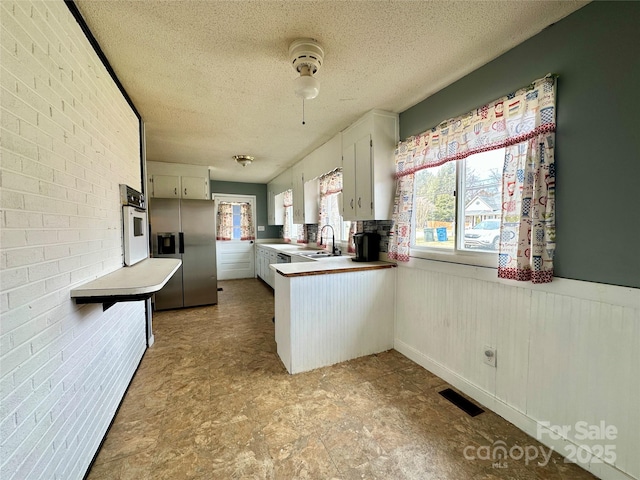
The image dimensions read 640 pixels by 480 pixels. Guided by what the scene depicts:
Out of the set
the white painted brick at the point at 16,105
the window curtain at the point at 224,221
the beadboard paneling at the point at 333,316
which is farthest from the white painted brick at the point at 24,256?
the window curtain at the point at 224,221

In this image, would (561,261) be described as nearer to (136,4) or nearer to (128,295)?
(128,295)

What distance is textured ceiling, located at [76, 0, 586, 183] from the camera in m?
1.38

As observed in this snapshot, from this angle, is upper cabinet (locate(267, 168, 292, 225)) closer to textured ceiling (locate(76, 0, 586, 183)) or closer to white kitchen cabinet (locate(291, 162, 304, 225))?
white kitchen cabinet (locate(291, 162, 304, 225))

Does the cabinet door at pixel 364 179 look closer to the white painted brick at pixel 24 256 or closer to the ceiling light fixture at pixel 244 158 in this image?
the ceiling light fixture at pixel 244 158

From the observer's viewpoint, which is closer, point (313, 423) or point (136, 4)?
point (136, 4)

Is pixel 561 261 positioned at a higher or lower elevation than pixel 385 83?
lower

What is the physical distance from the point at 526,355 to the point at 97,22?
124 inches

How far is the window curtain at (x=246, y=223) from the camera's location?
6.45 metres

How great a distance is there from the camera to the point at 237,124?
293cm

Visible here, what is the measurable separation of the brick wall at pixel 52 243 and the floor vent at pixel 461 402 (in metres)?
2.22

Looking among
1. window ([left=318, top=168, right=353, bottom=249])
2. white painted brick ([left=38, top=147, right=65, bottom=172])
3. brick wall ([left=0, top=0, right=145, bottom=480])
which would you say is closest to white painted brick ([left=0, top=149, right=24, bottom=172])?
brick wall ([left=0, top=0, right=145, bottom=480])

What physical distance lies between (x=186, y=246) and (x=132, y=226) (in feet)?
6.86

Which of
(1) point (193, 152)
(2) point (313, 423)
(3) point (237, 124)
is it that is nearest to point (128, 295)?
(2) point (313, 423)

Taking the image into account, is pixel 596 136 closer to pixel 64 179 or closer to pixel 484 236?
pixel 484 236
